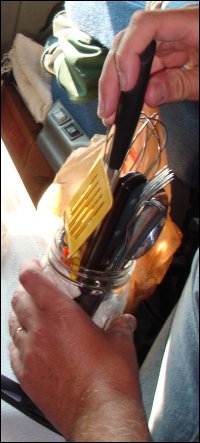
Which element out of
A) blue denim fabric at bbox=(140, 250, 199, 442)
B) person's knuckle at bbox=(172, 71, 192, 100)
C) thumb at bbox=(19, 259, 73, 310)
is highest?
person's knuckle at bbox=(172, 71, 192, 100)

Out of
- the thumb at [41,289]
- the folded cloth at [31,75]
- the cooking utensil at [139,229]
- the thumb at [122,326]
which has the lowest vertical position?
the thumb at [122,326]

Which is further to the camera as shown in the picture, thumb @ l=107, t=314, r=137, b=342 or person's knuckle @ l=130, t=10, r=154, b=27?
thumb @ l=107, t=314, r=137, b=342

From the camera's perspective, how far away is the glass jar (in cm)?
38

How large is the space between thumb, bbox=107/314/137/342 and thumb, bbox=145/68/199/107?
0.19 m

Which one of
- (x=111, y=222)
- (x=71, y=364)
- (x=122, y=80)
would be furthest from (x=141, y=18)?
(x=71, y=364)

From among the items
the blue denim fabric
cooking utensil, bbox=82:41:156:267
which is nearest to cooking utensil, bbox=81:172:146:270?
cooking utensil, bbox=82:41:156:267

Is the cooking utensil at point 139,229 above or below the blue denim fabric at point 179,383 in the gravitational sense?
above

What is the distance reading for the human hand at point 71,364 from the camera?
34 cm

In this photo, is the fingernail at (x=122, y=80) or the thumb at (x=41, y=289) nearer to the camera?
the fingernail at (x=122, y=80)

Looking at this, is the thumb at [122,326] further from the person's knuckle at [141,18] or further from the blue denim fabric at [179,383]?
the person's knuckle at [141,18]

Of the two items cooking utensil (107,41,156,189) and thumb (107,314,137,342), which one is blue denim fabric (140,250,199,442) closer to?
thumb (107,314,137,342)

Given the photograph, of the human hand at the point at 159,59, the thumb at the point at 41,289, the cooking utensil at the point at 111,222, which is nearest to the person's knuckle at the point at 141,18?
the human hand at the point at 159,59

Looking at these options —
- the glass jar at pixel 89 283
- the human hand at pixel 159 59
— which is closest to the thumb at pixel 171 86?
the human hand at pixel 159 59

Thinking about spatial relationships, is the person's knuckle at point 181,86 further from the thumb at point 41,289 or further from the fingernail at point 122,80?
the thumb at point 41,289
